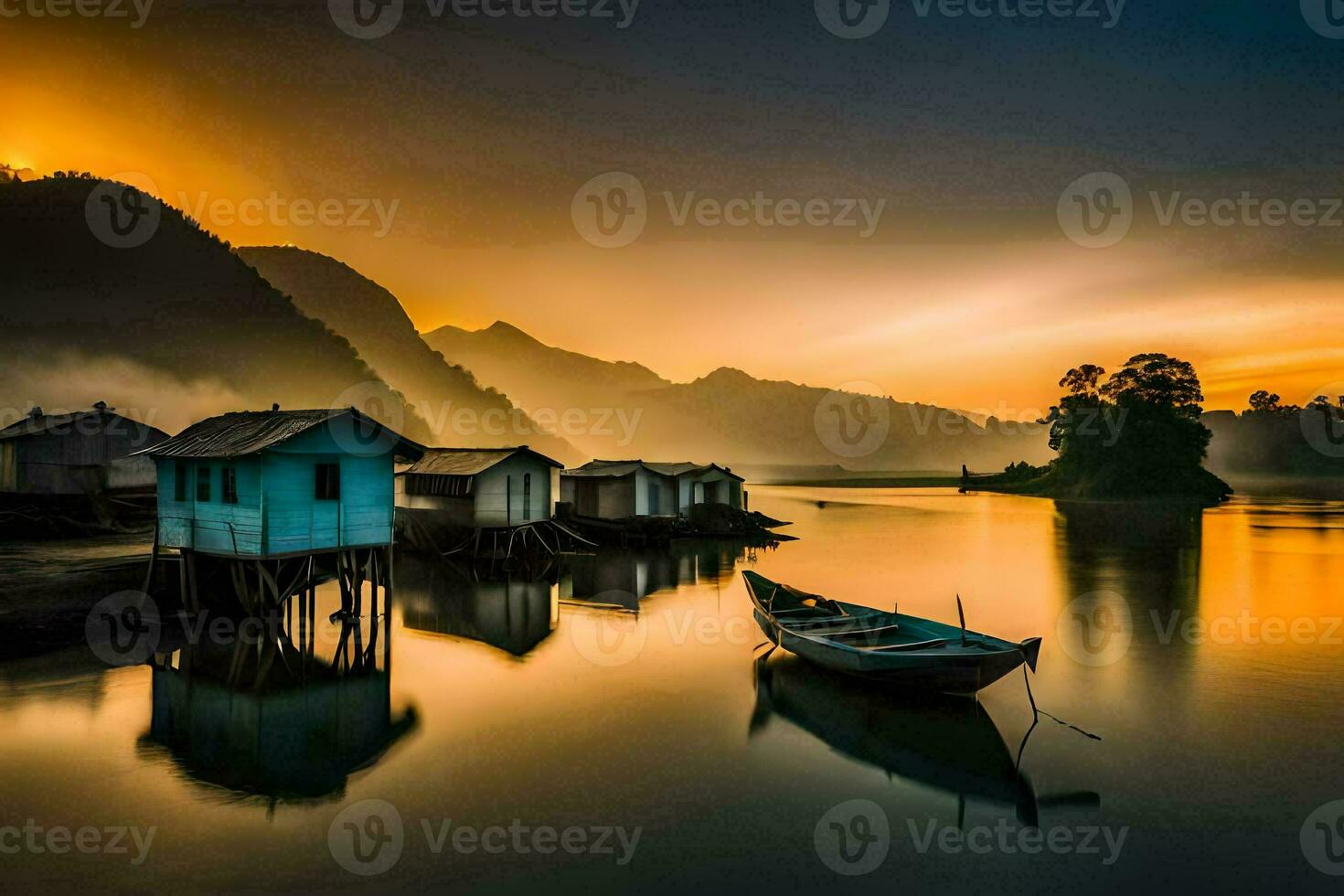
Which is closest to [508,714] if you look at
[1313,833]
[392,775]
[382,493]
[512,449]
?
[392,775]

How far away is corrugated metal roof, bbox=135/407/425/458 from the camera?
20250 millimetres

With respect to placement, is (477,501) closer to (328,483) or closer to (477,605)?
(477,605)

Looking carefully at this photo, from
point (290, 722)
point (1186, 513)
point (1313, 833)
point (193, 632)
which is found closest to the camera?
point (1313, 833)

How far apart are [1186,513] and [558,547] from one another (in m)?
73.1

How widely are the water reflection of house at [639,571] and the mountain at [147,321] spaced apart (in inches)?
2645

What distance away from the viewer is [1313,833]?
11539 millimetres

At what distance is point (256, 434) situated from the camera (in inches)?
829

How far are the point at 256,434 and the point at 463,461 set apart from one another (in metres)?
17.7

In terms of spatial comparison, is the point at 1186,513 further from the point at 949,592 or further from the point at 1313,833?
the point at 1313,833

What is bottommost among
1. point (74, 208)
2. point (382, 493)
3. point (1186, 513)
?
point (1186, 513)

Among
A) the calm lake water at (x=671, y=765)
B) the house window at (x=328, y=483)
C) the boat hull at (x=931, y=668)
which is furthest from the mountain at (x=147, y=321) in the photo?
the boat hull at (x=931, y=668)

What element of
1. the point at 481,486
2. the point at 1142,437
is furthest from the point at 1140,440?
the point at 481,486

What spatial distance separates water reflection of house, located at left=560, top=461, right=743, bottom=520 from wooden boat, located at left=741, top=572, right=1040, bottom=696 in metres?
26.4

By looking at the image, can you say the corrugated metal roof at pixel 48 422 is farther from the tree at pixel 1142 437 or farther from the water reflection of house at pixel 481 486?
the tree at pixel 1142 437
